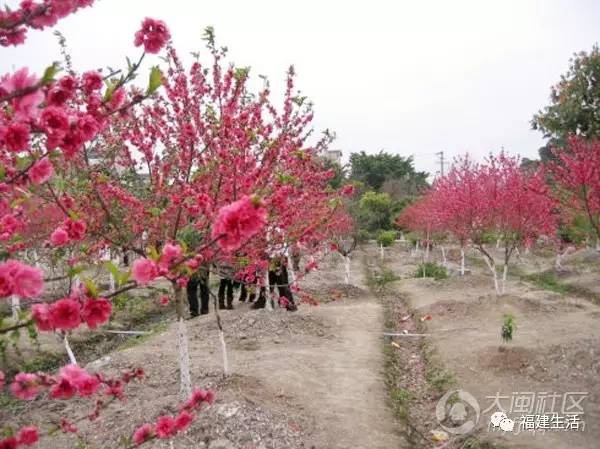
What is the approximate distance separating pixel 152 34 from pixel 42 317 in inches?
A: 56.3

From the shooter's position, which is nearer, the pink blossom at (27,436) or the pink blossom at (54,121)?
the pink blossom at (54,121)

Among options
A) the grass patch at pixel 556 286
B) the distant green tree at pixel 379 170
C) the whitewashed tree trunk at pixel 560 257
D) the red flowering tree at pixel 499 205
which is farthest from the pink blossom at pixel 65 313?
the distant green tree at pixel 379 170

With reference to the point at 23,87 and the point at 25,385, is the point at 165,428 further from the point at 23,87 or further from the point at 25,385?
the point at 23,87

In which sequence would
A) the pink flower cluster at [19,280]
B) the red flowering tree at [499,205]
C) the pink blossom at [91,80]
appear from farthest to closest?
1. the red flowering tree at [499,205]
2. the pink blossom at [91,80]
3. the pink flower cluster at [19,280]

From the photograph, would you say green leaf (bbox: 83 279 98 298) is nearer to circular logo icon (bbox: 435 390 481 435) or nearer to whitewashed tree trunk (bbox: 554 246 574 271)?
circular logo icon (bbox: 435 390 481 435)

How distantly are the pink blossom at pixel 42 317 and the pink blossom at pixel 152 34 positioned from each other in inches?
52.3

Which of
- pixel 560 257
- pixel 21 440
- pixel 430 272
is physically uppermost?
pixel 21 440

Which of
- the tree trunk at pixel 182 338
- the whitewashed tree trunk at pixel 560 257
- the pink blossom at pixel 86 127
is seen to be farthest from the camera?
the whitewashed tree trunk at pixel 560 257

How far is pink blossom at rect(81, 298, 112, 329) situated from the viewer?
2.03 metres

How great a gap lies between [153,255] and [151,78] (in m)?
0.80

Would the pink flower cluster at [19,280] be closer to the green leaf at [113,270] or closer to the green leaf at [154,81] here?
the green leaf at [113,270]

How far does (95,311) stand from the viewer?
2.05 m

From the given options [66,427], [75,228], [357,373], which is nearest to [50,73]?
[75,228]

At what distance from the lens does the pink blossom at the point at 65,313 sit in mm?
1964
